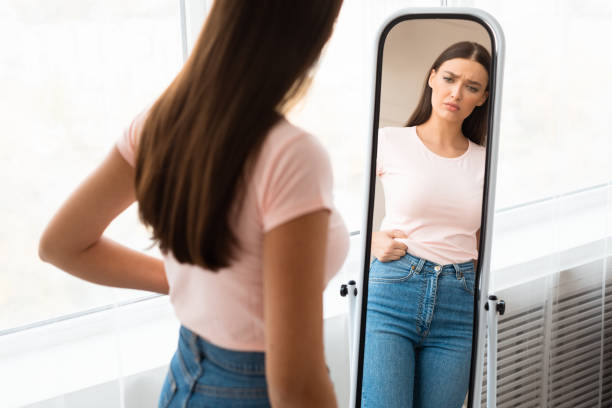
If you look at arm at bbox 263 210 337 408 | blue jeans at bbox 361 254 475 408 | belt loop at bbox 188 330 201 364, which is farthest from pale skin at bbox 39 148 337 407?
blue jeans at bbox 361 254 475 408

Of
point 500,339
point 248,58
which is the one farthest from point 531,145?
point 248,58

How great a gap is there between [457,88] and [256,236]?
870 millimetres

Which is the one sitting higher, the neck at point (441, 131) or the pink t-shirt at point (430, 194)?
the neck at point (441, 131)

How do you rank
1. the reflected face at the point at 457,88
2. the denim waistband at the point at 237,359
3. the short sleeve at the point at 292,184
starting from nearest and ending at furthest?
the short sleeve at the point at 292,184 → the denim waistband at the point at 237,359 → the reflected face at the point at 457,88

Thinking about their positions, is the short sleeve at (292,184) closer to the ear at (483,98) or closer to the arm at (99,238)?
the arm at (99,238)

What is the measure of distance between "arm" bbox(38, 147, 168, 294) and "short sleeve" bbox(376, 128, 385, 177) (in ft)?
2.15

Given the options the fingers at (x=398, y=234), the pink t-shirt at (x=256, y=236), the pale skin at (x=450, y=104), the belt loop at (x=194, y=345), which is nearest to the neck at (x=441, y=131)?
the pale skin at (x=450, y=104)

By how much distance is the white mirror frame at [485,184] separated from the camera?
4.67ft

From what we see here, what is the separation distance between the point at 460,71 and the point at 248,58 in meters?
0.85

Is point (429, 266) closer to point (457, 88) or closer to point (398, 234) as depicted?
point (398, 234)

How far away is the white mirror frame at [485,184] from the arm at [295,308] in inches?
30.5

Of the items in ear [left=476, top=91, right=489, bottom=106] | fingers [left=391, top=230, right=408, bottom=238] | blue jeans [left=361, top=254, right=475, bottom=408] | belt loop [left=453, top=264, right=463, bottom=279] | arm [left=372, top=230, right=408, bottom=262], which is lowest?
blue jeans [left=361, top=254, right=475, bottom=408]

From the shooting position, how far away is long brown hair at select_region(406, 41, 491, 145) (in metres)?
1.42

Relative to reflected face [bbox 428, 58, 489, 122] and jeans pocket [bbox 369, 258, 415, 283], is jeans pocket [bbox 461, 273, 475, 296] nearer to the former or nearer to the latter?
jeans pocket [bbox 369, 258, 415, 283]
